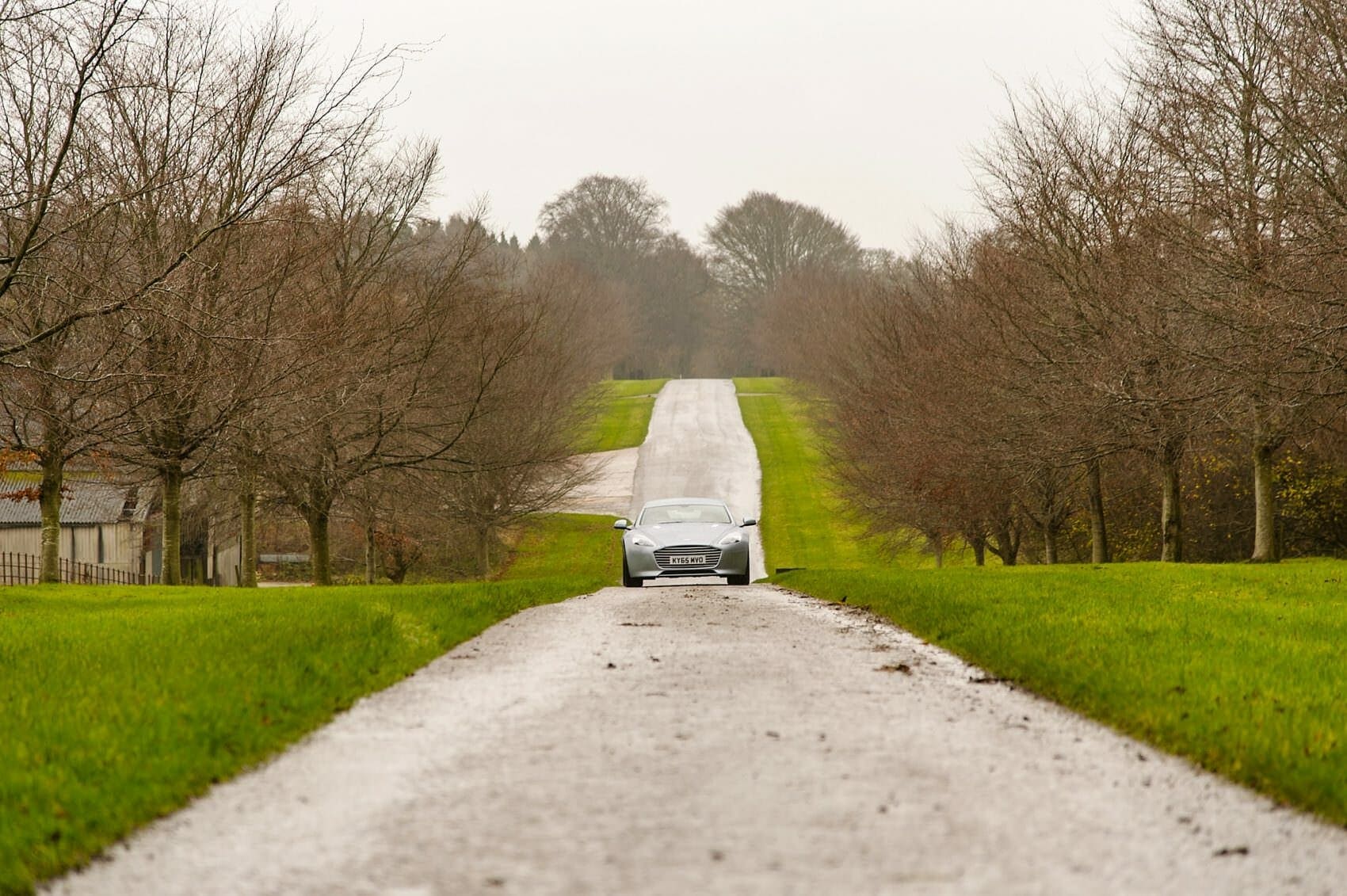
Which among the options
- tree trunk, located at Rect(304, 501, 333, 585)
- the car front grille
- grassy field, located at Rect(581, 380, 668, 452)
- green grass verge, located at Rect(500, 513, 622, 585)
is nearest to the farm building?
green grass verge, located at Rect(500, 513, 622, 585)

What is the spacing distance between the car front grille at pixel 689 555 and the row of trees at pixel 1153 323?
6529mm

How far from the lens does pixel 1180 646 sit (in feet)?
29.5

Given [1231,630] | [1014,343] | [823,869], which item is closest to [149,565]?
[1014,343]

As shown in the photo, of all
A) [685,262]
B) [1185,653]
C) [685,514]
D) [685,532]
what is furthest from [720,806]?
[685,262]

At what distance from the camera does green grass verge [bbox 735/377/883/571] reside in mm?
50656

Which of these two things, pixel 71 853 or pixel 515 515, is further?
pixel 515 515

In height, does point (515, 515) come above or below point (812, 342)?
below

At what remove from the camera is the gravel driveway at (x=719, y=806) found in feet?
12.7

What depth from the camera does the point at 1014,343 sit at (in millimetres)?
25266

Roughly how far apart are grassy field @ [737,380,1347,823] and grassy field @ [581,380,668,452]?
162 feet

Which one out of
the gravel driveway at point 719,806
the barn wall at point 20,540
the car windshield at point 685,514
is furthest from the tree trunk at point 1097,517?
the barn wall at point 20,540

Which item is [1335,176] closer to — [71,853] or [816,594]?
[816,594]

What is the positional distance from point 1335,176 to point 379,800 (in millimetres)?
17119

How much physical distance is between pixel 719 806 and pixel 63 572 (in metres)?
45.0
